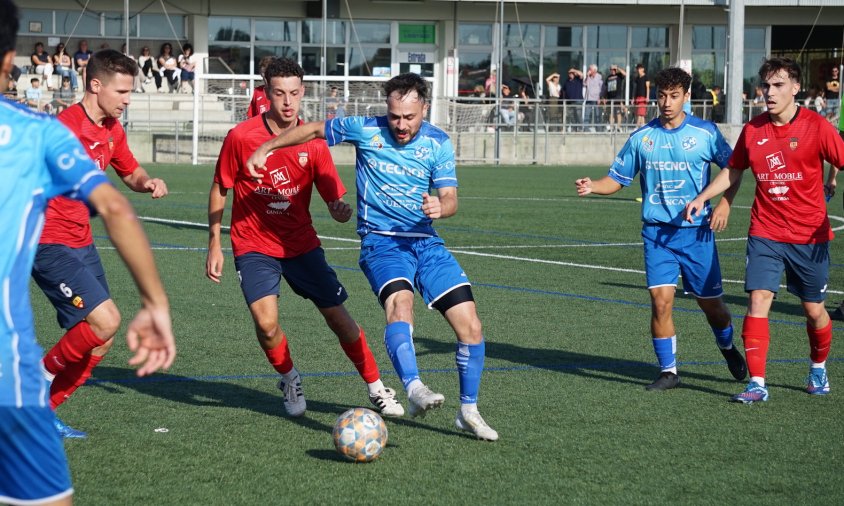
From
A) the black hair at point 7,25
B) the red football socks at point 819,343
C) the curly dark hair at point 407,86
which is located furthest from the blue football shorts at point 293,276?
the black hair at point 7,25

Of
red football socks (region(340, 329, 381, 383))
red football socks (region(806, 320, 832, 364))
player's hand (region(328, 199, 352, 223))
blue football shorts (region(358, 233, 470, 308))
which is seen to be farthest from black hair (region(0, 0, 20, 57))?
red football socks (region(806, 320, 832, 364))

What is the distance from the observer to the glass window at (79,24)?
133ft

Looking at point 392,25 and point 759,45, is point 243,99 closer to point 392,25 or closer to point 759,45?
point 392,25

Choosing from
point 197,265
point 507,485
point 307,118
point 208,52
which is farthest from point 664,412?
point 208,52

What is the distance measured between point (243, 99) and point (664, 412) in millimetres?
25197

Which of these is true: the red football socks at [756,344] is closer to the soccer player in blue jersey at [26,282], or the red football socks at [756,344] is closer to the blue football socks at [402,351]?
the blue football socks at [402,351]

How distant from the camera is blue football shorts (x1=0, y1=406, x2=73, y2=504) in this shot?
3.16 meters

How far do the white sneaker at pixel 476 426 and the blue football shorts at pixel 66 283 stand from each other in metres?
2.02

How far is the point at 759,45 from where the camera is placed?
45.8 m

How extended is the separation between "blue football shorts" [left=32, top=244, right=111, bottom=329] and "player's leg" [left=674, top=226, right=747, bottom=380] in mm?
3750

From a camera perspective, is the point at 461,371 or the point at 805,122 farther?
the point at 805,122

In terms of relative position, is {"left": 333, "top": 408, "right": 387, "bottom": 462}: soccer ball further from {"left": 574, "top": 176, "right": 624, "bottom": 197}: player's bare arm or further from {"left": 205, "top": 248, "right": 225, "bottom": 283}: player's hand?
{"left": 574, "top": 176, "right": 624, "bottom": 197}: player's bare arm

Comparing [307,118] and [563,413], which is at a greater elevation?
[307,118]

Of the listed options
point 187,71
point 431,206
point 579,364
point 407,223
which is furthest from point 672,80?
point 187,71
